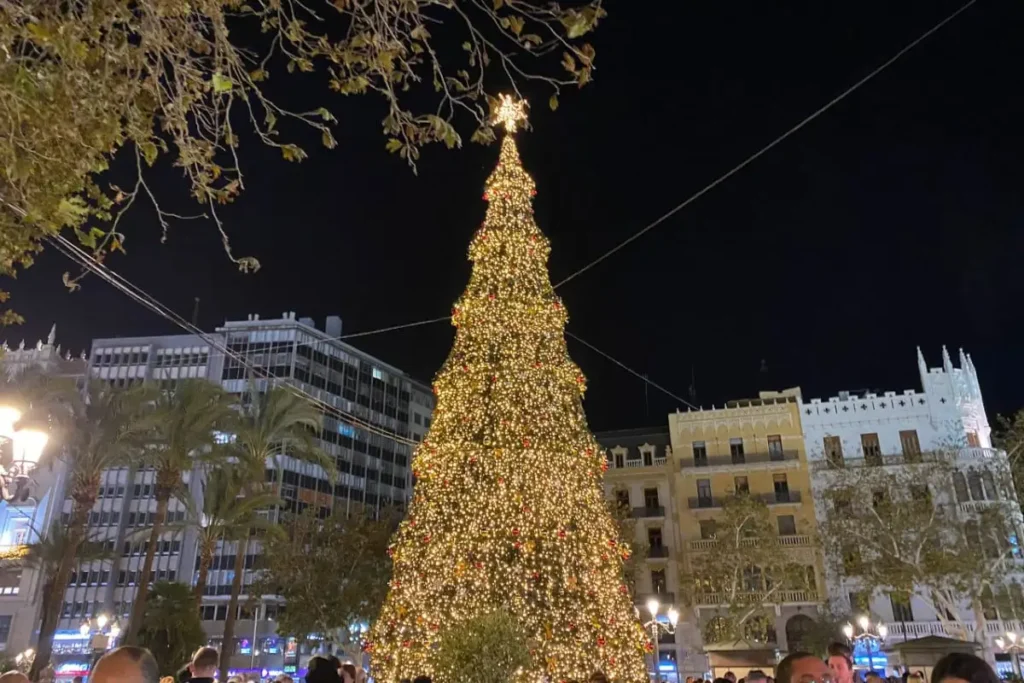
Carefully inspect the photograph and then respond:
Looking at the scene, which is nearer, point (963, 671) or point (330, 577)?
point (963, 671)

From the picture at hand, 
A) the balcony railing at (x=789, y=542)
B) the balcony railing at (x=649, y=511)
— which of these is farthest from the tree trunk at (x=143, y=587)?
the balcony railing at (x=649, y=511)

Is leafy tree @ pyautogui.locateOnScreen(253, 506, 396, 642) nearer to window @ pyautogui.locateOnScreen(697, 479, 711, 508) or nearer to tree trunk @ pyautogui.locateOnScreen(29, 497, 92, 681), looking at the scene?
tree trunk @ pyautogui.locateOnScreen(29, 497, 92, 681)

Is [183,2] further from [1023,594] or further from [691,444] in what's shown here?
[691,444]

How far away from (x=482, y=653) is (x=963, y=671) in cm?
845

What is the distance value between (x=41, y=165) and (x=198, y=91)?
61.1 inches

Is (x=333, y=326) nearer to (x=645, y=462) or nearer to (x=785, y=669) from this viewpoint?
(x=645, y=462)

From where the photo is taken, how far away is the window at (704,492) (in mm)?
37378

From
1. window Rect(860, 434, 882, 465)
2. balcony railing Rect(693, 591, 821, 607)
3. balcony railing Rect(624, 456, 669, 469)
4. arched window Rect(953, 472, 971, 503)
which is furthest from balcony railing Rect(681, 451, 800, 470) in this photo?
arched window Rect(953, 472, 971, 503)

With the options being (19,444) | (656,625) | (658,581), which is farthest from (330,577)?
(19,444)

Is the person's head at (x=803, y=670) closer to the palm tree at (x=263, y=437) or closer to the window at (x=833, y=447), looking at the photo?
the palm tree at (x=263, y=437)

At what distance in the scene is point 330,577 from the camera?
3053cm

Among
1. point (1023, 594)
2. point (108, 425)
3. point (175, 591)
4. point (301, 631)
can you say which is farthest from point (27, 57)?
point (1023, 594)

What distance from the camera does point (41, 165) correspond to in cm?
522

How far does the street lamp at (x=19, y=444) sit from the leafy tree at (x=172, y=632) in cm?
1287
